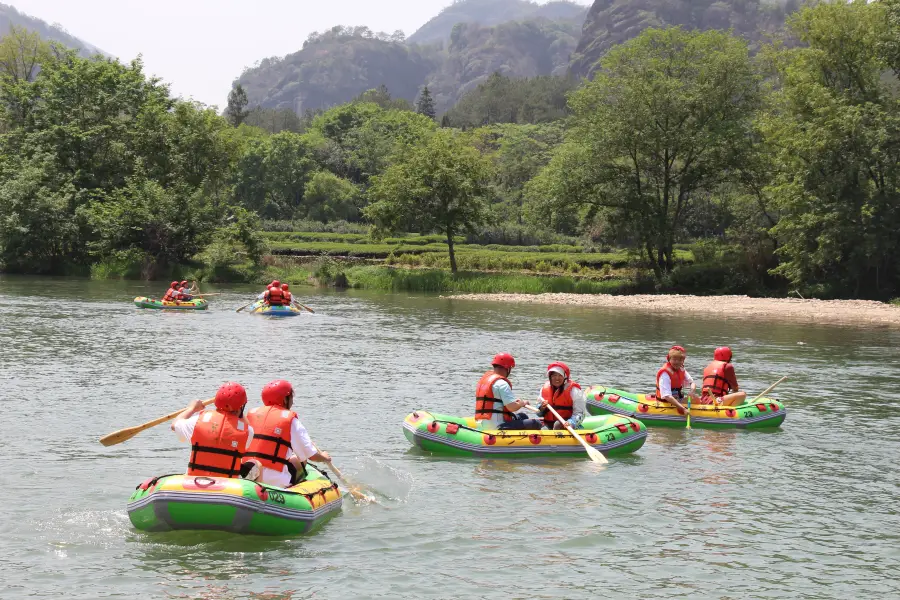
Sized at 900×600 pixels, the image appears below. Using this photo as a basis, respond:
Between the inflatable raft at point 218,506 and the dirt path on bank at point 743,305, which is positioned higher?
the dirt path on bank at point 743,305

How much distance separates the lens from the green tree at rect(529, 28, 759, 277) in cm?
5072

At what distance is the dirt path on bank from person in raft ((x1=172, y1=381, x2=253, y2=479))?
34.3 meters

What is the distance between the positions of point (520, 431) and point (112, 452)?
638 centimetres

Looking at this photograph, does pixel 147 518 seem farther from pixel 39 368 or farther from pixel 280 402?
pixel 39 368

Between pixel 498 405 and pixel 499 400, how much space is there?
0.12m

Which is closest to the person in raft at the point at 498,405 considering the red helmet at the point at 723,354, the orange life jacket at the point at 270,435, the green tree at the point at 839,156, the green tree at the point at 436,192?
the orange life jacket at the point at 270,435

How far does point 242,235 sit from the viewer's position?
201 feet

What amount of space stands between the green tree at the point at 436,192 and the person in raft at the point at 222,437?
49000 mm

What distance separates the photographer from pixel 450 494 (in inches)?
516

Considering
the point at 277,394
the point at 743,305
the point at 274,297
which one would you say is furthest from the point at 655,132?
the point at 277,394

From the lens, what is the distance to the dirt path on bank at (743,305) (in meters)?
41.3

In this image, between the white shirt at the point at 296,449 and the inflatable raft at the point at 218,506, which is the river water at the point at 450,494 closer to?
the inflatable raft at the point at 218,506

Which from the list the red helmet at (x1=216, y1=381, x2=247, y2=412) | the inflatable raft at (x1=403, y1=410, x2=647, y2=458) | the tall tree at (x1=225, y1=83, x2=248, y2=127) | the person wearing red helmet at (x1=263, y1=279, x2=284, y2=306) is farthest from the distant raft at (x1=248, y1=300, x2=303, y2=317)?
the tall tree at (x1=225, y1=83, x2=248, y2=127)

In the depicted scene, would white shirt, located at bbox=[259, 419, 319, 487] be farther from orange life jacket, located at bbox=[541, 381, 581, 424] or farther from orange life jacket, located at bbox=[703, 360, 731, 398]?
orange life jacket, located at bbox=[703, 360, 731, 398]
